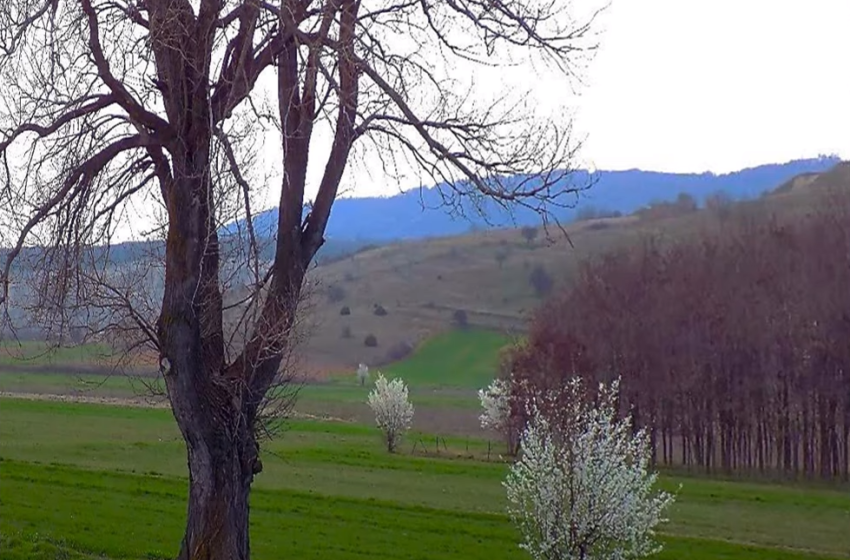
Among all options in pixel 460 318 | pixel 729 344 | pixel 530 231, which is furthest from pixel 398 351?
pixel 530 231

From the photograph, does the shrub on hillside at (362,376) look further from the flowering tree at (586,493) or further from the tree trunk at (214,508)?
the tree trunk at (214,508)

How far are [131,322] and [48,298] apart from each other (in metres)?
0.75

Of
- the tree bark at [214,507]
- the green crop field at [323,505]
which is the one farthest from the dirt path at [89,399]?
the tree bark at [214,507]

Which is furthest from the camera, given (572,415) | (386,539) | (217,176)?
(386,539)

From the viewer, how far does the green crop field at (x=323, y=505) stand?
20516 mm

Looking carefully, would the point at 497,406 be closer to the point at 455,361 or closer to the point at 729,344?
the point at 729,344

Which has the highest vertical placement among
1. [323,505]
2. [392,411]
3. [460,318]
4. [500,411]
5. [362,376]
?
[460,318]

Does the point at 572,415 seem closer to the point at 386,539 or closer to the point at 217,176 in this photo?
the point at 386,539

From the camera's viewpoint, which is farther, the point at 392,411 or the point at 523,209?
the point at 392,411

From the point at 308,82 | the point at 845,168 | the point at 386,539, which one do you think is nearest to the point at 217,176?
the point at 308,82

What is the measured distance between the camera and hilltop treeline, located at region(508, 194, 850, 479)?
48.1 m

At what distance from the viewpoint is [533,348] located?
53625mm

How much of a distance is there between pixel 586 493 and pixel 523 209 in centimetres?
739

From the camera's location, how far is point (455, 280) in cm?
11656
